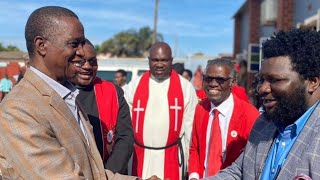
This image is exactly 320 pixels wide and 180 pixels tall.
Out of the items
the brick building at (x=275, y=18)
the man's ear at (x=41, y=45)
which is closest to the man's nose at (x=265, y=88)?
the man's ear at (x=41, y=45)

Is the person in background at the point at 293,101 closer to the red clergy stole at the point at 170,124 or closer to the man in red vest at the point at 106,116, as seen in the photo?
the man in red vest at the point at 106,116

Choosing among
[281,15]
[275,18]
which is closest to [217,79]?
[281,15]

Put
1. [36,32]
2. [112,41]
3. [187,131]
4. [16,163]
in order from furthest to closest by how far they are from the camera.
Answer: [112,41], [187,131], [36,32], [16,163]

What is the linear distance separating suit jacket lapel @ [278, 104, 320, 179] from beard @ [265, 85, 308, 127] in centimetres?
8

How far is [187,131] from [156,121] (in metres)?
0.38

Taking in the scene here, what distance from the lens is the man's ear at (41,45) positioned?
8.61ft

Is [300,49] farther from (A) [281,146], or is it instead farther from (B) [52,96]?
(B) [52,96]

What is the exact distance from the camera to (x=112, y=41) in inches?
2215

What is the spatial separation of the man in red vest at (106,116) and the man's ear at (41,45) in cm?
145

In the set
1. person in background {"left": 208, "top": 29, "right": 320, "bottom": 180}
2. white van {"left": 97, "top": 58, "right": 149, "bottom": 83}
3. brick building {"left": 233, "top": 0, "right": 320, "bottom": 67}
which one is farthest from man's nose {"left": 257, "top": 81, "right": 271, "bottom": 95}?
white van {"left": 97, "top": 58, "right": 149, "bottom": 83}

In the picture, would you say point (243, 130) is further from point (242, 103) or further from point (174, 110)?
point (174, 110)

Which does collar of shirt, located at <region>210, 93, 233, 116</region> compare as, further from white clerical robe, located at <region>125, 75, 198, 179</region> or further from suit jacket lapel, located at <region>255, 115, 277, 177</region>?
suit jacket lapel, located at <region>255, 115, 277, 177</region>

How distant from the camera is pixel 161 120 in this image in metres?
5.75

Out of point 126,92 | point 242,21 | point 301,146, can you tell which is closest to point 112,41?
point 242,21
